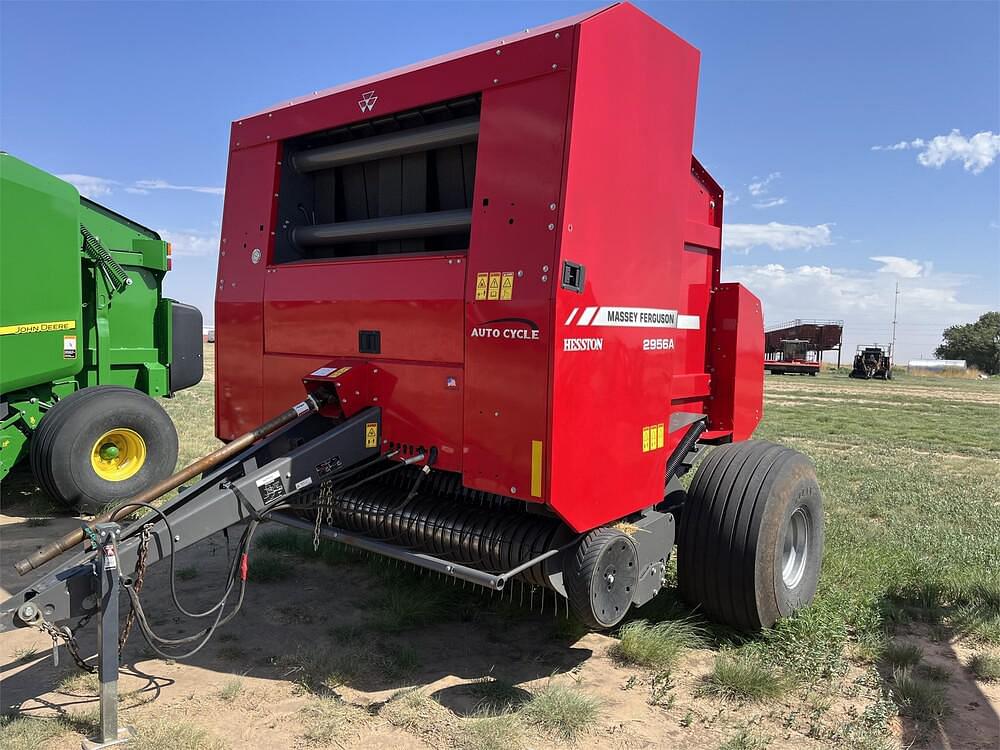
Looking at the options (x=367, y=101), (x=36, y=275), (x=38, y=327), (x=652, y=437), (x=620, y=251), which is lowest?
(x=652, y=437)

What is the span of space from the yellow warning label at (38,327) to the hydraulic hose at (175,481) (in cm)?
310

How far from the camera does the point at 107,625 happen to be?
9.01ft

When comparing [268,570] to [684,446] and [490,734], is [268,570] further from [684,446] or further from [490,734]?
[684,446]

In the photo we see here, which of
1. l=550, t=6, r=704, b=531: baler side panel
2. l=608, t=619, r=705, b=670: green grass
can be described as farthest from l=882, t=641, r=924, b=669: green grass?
l=550, t=6, r=704, b=531: baler side panel

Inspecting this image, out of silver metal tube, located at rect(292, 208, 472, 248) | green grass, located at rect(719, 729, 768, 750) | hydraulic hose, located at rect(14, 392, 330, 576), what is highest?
silver metal tube, located at rect(292, 208, 472, 248)

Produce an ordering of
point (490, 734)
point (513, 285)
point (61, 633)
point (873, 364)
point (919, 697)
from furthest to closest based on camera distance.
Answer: point (873, 364) → point (919, 697) → point (513, 285) → point (490, 734) → point (61, 633)

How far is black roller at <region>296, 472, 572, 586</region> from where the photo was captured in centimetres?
329

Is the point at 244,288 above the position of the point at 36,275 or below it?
below

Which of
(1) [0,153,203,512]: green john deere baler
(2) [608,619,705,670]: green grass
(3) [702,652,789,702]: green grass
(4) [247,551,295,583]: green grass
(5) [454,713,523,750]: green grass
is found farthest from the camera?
(1) [0,153,203,512]: green john deere baler

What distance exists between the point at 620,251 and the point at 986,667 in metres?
2.87

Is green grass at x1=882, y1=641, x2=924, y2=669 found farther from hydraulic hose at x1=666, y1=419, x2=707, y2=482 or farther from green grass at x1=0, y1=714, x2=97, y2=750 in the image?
green grass at x1=0, y1=714, x2=97, y2=750

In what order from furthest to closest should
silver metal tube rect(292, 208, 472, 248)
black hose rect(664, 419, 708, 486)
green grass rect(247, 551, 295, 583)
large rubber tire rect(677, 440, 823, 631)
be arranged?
green grass rect(247, 551, 295, 583) → black hose rect(664, 419, 708, 486) → large rubber tire rect(677, 440, 823, 631) → silver metal tube rect(292, 208, 472, 248)

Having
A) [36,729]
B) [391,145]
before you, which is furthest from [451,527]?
[391,145]

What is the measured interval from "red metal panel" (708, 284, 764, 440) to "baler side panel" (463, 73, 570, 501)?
1.86 metres
